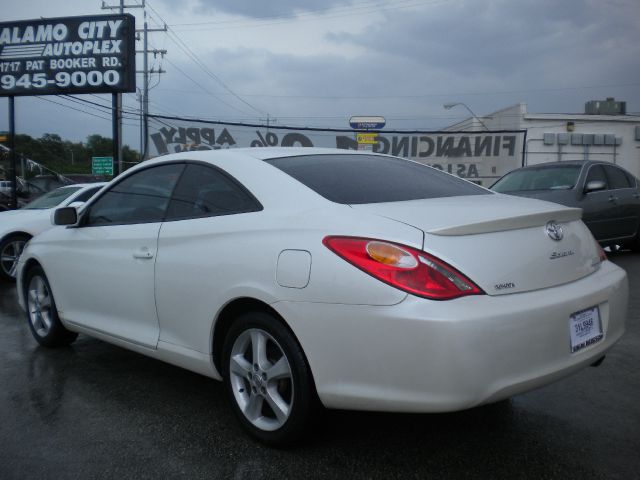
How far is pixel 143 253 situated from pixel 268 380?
124 cm

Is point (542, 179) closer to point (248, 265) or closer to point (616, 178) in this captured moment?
point (616, 178)

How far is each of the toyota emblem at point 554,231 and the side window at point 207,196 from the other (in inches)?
54.5

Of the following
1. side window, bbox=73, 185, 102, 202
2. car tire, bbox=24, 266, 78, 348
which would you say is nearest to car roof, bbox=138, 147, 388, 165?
car tire, bbox=24, 266, 78, 348

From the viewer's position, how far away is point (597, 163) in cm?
A: 891

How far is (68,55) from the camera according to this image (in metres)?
13.4

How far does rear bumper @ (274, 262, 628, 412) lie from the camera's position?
2311 mm

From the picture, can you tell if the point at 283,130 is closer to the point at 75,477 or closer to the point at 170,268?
the point at 170,268

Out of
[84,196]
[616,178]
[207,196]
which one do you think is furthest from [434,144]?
[207,196]

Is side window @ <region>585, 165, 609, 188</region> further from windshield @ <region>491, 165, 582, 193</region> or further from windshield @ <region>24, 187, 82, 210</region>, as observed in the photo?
windshield @ <region>24, 187, 82, 210</region>

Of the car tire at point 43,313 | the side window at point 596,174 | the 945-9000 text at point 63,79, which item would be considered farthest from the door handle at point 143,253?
the 945-9000 text at point 63,79

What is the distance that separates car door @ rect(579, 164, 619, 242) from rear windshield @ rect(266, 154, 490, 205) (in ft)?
18.1

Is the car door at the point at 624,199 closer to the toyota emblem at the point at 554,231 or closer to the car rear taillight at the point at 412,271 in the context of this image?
the toyota emblem at the point at 554,231

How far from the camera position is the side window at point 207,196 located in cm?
318

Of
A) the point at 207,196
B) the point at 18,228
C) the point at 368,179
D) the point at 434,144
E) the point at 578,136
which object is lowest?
the point at 18,228
